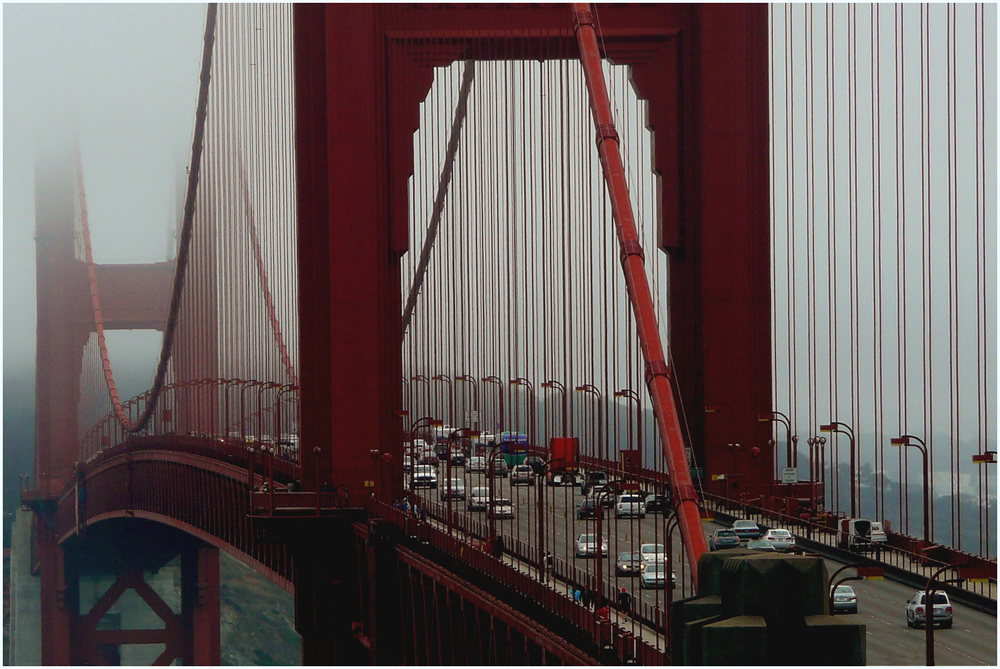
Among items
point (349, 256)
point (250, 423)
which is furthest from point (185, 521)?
point (349, 256)

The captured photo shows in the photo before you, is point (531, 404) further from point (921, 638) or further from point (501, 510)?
point (921, 638)

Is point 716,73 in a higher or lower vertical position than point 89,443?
higher

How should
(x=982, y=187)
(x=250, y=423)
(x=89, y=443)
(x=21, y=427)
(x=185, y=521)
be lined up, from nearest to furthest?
(x=982, y=187) → (x=185, y=521) → (x=250, y=423) → (x=89, y=443) → (x=21, y=427)

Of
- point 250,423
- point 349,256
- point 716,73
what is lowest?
point 250,423

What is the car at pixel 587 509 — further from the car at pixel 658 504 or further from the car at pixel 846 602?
the car at pixel 846 602

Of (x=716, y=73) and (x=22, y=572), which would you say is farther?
(x=22, y=572)

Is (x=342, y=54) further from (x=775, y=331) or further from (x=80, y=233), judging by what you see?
(x=80, y=233)

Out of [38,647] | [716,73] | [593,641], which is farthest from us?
[38,647]
